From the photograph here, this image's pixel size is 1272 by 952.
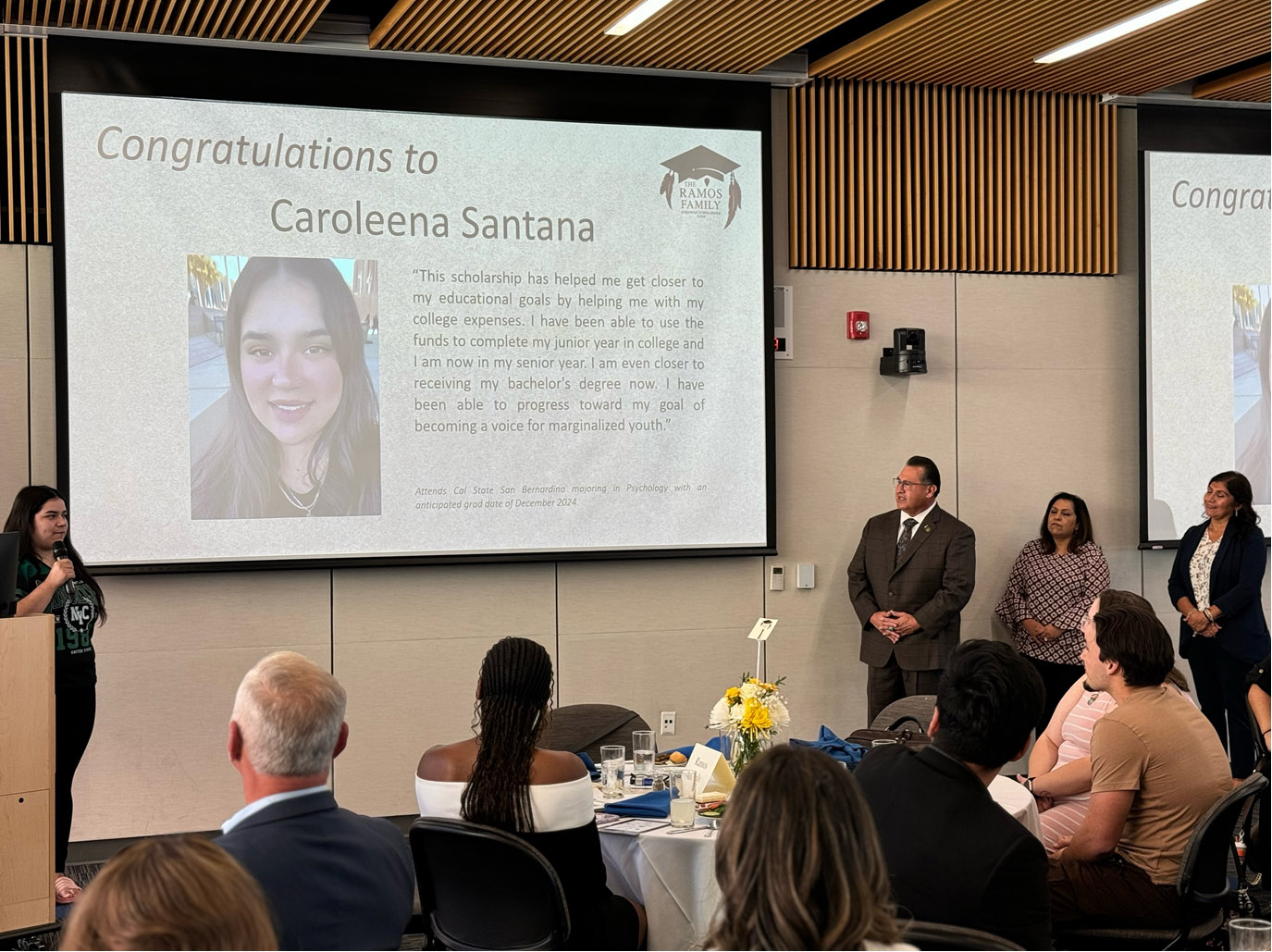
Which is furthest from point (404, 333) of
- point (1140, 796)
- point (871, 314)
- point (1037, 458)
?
point (1140, 796)

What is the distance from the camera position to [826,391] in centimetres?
675

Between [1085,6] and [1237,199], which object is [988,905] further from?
[1237,199]

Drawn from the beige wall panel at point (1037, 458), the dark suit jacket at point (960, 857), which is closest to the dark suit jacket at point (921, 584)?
the beige wall panel at point (1037, 458)

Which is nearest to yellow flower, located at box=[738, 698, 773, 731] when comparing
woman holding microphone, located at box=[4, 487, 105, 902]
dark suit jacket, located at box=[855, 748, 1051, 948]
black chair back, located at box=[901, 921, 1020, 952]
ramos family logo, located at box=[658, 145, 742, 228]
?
dark suit jacket, located at box=[855, 748, 1051, 948]

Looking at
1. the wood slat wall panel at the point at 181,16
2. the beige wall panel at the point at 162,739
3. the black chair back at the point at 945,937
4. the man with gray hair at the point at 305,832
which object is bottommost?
the beige wall panel at the point at 162,739

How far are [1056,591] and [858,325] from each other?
178cm

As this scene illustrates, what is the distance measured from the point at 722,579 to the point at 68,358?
11.1 ft

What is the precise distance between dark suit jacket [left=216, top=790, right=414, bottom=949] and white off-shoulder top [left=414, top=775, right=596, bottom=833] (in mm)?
791

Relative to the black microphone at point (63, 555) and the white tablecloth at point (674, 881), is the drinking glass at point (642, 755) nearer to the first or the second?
the white tablecloth at point (674, 881)

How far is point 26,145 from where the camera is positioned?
18.4ft

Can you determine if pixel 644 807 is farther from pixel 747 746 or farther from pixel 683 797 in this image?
pixel 747 746

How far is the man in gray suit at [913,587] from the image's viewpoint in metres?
6.26

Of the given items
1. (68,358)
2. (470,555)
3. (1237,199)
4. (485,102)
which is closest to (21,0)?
(68,358)

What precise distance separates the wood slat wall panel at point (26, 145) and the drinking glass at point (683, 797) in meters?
3.89
